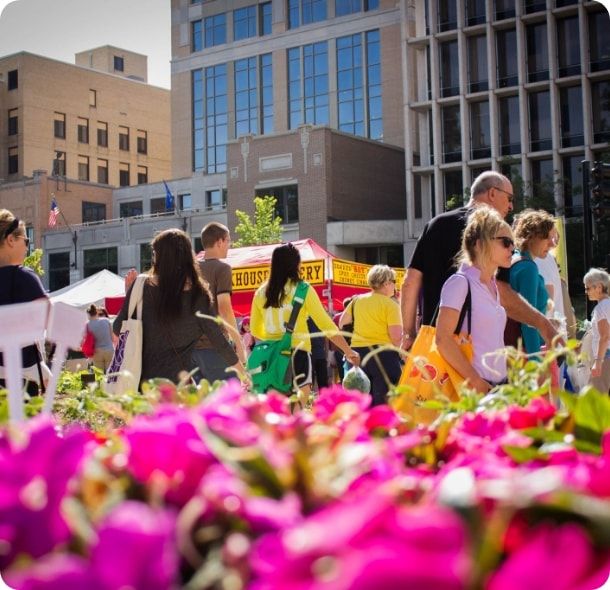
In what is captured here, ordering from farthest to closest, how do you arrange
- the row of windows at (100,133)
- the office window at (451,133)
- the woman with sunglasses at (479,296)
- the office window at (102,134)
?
the office window at (102,134) < the row of windows at (100,133) < the office window at (451,133) < the woman with sunglasses at (479,296)

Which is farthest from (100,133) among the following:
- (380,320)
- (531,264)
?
(531,264)

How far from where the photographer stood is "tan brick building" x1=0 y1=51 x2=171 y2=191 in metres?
59.5

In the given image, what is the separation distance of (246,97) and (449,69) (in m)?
13.8

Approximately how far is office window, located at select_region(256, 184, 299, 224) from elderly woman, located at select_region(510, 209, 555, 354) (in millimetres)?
40024

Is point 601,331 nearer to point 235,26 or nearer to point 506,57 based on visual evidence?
point 506,57

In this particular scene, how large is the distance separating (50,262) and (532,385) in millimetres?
55793

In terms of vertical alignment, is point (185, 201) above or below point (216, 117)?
below

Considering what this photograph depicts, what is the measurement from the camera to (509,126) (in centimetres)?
4444

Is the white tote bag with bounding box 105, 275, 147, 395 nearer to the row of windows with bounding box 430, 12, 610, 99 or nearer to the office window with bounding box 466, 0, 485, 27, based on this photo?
the row of windows with bounding box 430, 12, 610, 99

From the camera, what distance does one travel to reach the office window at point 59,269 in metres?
54.4

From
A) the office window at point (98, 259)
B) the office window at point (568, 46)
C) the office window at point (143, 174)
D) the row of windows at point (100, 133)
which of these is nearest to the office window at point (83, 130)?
the row of windows at point (100, 133)

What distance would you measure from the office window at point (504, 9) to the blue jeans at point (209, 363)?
137 ft

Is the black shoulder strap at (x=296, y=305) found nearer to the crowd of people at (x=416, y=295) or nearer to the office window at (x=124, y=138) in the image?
the crowd of people at (x=416, y=295)

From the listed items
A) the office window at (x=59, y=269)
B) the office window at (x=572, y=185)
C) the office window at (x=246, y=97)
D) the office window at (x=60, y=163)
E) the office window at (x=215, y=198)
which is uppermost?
the office window at (x=246, y=97)
